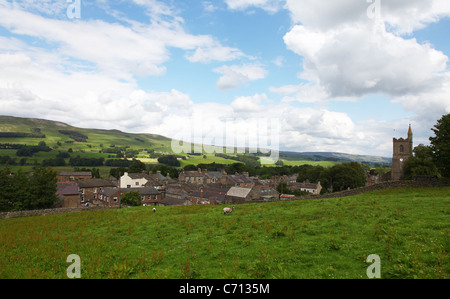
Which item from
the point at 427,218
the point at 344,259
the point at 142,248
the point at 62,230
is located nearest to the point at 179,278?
the point at 142,248

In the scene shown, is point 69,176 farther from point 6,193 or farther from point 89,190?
point 6,193

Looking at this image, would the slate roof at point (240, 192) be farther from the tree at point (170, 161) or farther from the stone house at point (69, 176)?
the tree at point (170, 161)

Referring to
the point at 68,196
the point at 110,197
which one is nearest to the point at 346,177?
the point at 110,197

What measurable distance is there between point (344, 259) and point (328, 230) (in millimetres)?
4480

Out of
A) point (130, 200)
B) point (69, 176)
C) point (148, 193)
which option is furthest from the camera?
point (69, 176)

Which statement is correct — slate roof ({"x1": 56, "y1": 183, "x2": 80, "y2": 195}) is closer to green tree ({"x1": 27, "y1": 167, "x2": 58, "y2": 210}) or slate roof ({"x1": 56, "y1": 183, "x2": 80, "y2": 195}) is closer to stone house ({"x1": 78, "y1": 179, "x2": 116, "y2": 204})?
stone house ({"x1": 78, "y1": 179, "x2": 116, "y2": 204})

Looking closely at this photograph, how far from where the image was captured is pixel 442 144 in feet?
120

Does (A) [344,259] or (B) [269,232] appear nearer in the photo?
(A) [344,259]

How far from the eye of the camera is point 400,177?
2776 inches

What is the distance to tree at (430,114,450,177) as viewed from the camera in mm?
36125

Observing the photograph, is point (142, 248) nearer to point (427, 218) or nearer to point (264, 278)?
point (264, 278)

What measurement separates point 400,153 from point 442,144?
41.6 m

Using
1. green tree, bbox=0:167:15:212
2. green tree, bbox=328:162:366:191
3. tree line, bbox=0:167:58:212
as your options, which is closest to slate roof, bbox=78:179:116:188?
tree line, bbox=0:167:58:212

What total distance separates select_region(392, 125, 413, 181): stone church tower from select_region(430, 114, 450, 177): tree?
118 feet
